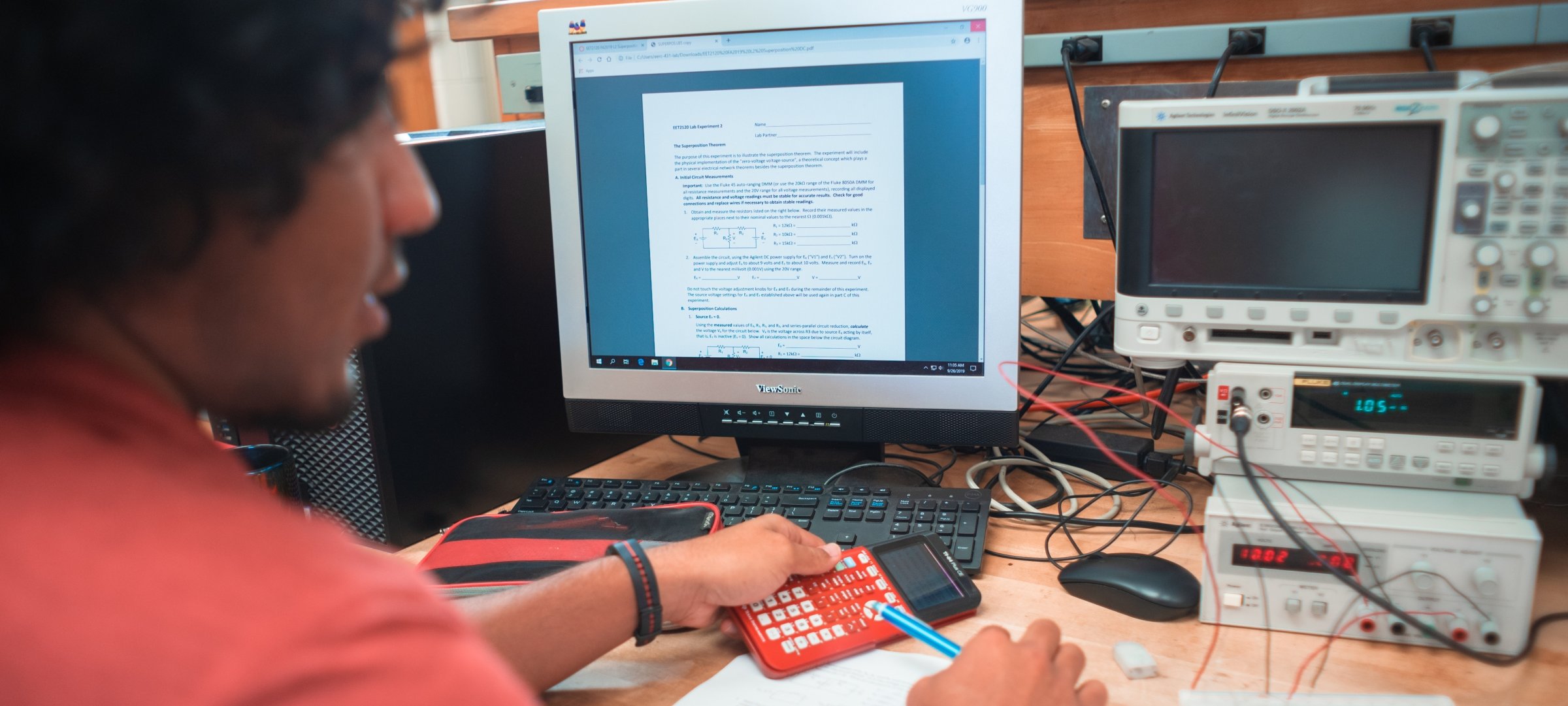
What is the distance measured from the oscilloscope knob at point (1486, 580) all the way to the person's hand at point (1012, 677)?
293mm

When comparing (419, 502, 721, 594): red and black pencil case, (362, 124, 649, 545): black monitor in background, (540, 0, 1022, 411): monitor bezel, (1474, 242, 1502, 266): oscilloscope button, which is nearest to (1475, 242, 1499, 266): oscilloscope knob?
(1474, 242, 1502, 266): oscilloscope button

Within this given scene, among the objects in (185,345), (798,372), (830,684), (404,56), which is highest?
(404,56)

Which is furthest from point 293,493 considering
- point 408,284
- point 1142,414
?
point 1142,414

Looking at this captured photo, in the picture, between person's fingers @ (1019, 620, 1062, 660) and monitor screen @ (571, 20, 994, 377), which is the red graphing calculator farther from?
monitor screen @ (571, 20, 994, 377)

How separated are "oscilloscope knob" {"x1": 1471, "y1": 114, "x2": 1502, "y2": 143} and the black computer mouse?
388 mm

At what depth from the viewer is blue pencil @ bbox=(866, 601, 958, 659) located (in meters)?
0.74

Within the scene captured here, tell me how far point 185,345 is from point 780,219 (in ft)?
2.07

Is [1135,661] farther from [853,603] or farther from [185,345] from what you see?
[185,345]

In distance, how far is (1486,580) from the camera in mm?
723

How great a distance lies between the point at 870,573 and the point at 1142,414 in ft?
1.90

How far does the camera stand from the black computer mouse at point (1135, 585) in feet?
2.63

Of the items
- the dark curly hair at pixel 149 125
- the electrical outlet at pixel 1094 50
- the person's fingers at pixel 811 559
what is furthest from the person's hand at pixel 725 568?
the electrical outlet at pixel 1094 50

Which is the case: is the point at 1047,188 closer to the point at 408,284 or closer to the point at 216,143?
the point at 408,284

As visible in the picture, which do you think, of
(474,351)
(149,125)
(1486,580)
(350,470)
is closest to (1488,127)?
(1486,580)
